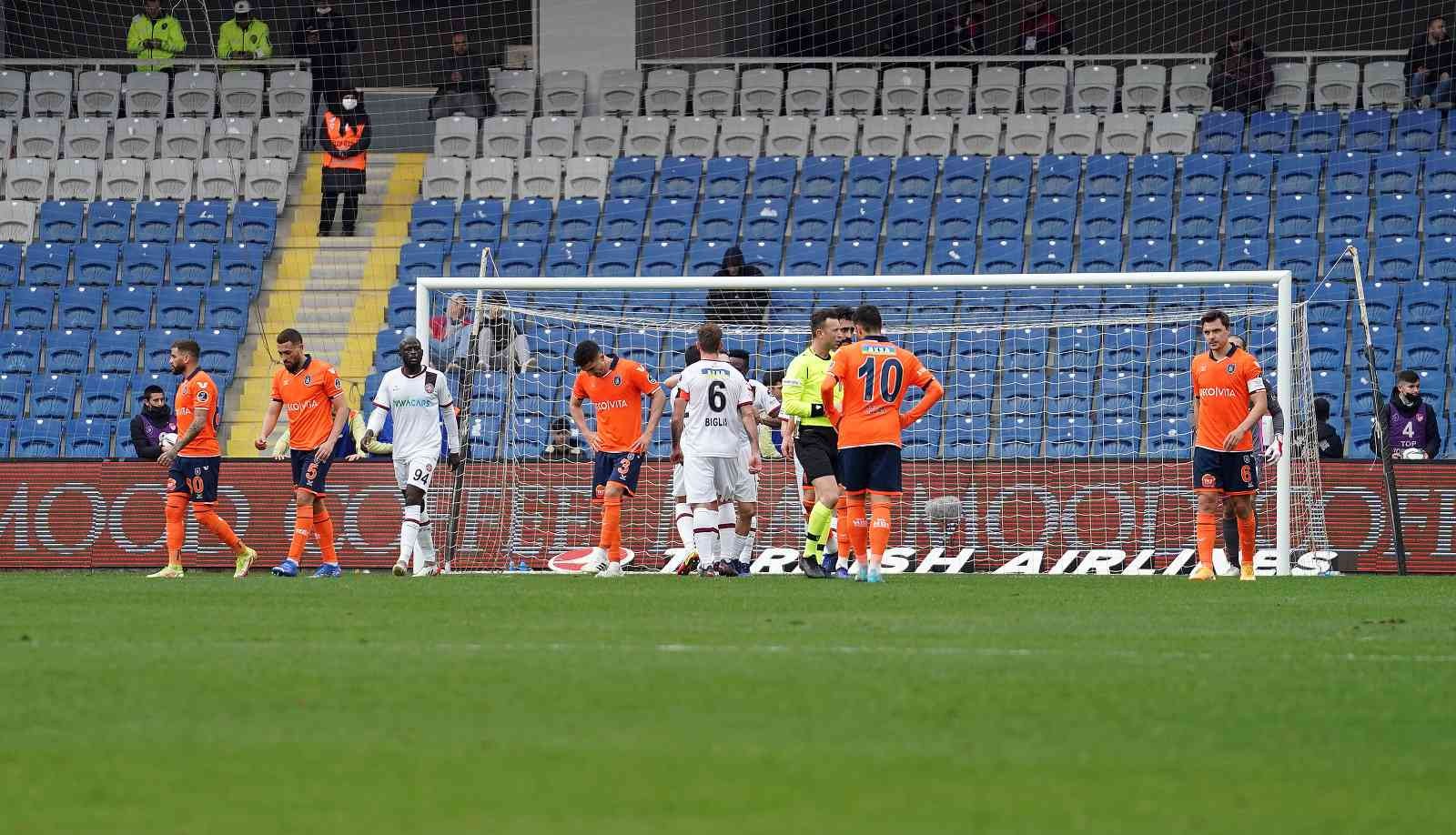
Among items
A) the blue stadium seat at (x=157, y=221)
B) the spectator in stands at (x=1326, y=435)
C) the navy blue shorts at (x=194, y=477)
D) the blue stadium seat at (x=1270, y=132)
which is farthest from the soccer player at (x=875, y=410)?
the blue stadium seat at (x=157, y=221)

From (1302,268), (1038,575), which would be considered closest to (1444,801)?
(1038,575)

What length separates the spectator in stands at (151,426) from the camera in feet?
61.2

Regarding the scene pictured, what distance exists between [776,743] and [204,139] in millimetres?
24466

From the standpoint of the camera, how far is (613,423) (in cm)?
1594

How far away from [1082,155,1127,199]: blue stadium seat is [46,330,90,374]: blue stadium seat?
13.9 metres

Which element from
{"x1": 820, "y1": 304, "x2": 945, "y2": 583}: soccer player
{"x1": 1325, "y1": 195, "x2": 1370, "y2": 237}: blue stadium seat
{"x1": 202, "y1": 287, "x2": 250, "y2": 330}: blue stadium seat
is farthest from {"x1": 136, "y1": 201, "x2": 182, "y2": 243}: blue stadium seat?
{"x1": 1325, "y1": 195, "x2": 1370, "y2": 237}: blue stadium seat

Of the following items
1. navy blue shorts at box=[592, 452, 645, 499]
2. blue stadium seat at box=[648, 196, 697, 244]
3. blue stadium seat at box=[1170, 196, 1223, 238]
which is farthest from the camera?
blue stadium seat at box=[648, 196, 697, 244]

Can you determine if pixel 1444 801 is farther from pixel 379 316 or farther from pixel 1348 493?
pixel 379 316

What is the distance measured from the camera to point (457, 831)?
4227 millimetres

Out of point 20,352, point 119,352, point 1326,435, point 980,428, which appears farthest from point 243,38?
point 1326,435

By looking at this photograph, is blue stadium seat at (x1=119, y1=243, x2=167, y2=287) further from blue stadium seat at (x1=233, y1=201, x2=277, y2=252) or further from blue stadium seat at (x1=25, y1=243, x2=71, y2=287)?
blue stadium seat at (x1=233, y1=201, x2=277, y2=252)

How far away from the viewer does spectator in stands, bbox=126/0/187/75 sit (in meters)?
28.1

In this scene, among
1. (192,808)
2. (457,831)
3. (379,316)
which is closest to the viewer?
(457,831)

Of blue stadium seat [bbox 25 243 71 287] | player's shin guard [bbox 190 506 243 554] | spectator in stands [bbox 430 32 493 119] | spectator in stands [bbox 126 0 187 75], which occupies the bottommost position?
player's shin guard [bbox 190 506 243 554]
